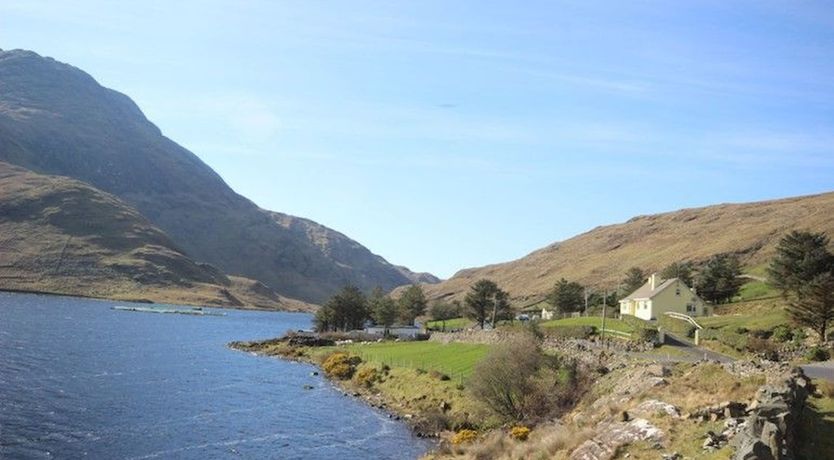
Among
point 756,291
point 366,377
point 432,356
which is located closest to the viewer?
point 366,377

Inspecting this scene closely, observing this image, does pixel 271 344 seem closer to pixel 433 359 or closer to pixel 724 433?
pixel 433 359

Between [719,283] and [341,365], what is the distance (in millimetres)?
53901

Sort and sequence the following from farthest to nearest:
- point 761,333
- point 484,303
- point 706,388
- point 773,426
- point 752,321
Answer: point 484,303
point 752,321
point 761,333
point 706,388
point 773,426

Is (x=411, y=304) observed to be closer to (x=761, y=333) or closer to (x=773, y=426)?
(x=761, y=333)

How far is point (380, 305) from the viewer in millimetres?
134125

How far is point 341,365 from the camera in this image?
8225 cm

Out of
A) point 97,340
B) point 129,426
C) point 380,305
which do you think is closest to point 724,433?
point 129,426

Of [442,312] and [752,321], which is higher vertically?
[752,321]

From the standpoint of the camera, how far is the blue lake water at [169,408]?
42500 millimetres

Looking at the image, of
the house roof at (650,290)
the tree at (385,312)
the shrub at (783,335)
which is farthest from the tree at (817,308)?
the tree at (385,312)

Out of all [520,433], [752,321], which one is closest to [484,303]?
[752,321]

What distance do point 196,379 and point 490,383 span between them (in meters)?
35.9

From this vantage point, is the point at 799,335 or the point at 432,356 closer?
the point at 799,335

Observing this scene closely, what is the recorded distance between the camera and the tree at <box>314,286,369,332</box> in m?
142
